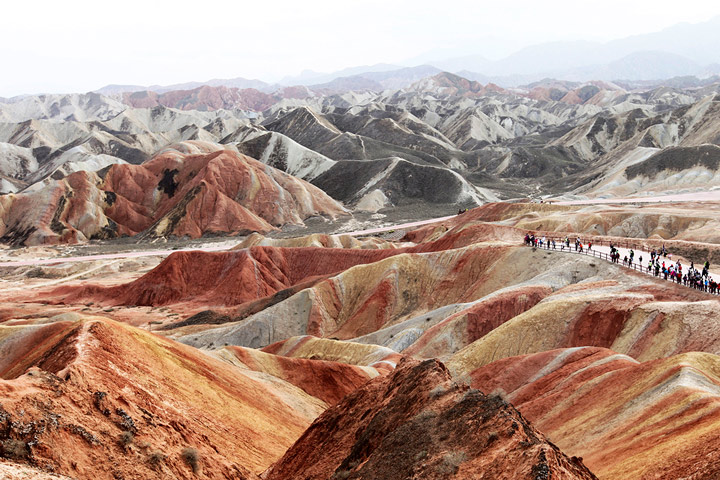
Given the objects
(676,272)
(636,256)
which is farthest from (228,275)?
(676,272)

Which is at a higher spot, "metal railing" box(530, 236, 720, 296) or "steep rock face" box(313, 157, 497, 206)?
"metal railing" box(530, 236, 720, 296)

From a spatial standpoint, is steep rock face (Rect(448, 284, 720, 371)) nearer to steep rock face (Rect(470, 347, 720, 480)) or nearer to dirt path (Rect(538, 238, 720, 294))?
steep rock face (Rect(470, 347, 720, 480))

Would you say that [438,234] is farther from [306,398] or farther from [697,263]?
[306,398]

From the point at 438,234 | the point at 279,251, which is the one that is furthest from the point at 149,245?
the point at 438,234

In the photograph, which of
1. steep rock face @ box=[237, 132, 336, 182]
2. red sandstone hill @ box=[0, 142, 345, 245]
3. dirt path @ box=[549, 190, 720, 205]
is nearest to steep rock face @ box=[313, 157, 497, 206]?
steep rock face @ box=[237, 132, 336, 182]

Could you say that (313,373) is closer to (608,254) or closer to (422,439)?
(422,439)

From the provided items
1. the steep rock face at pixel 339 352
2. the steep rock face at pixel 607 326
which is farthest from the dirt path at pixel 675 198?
the steep rock face at pixel 339 352

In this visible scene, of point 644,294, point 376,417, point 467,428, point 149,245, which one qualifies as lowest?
point 149,245

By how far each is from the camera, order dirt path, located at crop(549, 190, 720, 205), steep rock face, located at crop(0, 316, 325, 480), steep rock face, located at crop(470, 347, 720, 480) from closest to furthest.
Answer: steep rock face, located at crop(470, 347, 720, 480)
steep rock face, located at crop(0, 316, 325, 480)
dirt path, located at crop(549, 190, 720, 205)
